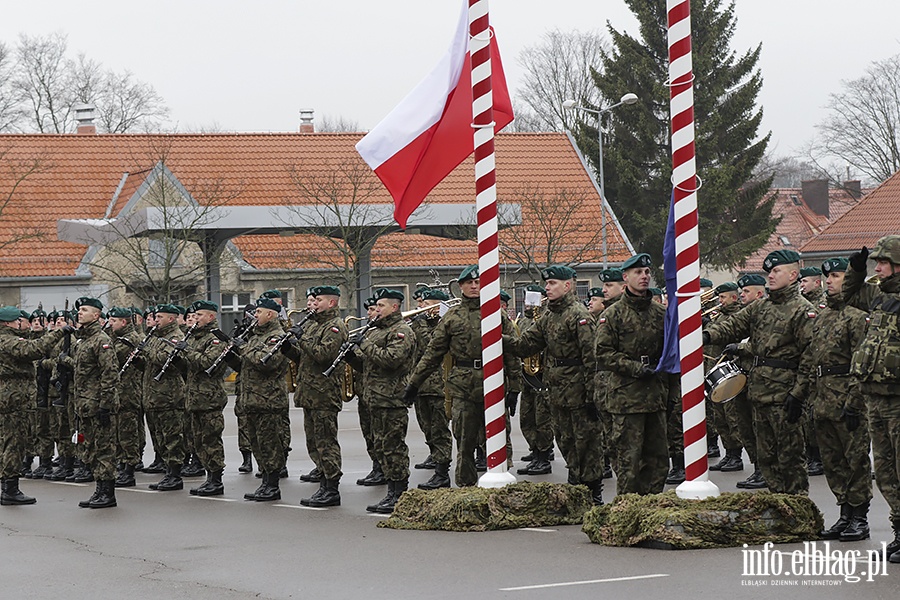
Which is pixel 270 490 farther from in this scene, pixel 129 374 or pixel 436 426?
pixel 129 374

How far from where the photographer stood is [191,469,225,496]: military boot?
14797 millimetres

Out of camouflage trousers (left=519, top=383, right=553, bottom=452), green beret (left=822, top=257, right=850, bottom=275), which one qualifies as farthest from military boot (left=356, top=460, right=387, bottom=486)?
green beret (left=822, top=257, right=850, bottom=275)

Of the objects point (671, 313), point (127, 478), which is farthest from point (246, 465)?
point (671, 313)

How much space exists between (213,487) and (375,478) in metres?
1.79

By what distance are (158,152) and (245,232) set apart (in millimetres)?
10902

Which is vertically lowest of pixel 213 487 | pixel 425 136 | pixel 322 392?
pixel 213 487

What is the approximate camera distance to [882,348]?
912cm

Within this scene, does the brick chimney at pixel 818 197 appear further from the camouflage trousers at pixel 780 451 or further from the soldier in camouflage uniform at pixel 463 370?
the camouflage trousers at pixel 780 451

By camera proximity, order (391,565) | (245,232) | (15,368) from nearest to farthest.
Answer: (391,565), (15,368), (245,232)

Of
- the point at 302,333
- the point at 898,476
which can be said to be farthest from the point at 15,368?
the point at 898,476

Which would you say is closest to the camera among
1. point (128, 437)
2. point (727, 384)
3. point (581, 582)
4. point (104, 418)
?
point (581, 582)

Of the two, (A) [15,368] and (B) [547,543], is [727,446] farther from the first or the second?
Result: (A) [15,368]

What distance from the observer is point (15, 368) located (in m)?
14.9

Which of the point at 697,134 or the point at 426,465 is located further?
the point at 697,134
